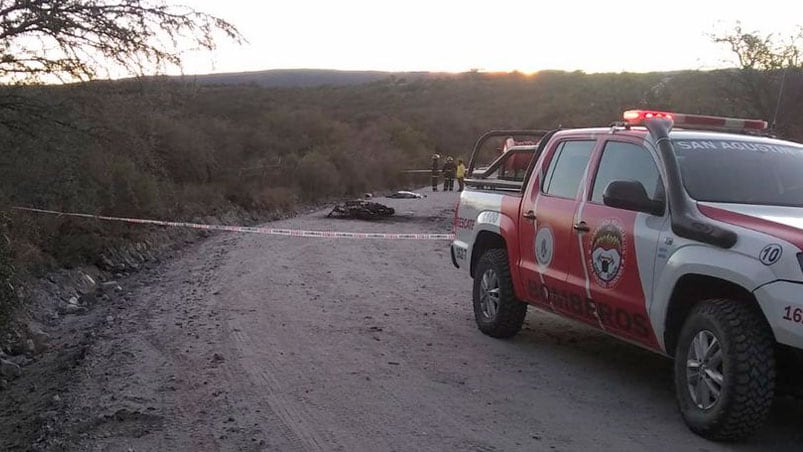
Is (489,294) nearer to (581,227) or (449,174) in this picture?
(581,227)

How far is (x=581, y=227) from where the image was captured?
6.04 m

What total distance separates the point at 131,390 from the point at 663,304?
155 inches

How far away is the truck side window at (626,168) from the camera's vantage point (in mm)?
5575

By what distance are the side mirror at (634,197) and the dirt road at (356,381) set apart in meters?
1.40

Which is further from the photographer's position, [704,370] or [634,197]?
[634,197]

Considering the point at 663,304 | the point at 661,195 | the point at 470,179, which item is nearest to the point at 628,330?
the point at 663,304

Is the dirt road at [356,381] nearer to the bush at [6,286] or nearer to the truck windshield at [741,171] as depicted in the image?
the bush at [6,286]

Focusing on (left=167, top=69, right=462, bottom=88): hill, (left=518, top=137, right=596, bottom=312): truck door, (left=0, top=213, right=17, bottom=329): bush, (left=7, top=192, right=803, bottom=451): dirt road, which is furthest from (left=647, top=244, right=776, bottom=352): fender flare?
(left=167, top=69, right=462, bottom=88): hill

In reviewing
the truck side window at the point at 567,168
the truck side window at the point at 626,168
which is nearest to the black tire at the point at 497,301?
the truck side window at the point at 567,168

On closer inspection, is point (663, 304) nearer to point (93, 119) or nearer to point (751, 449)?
point (751, 449)

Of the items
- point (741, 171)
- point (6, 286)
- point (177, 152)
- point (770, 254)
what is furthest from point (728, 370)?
point (177, 152)

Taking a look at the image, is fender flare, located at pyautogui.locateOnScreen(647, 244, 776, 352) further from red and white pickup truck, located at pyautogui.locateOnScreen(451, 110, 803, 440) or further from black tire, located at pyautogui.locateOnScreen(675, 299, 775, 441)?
black tire, located at pyautogui.locateOnScreen(675, 299, 775, 441)

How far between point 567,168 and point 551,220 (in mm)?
518

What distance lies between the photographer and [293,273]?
1152 centimetres
